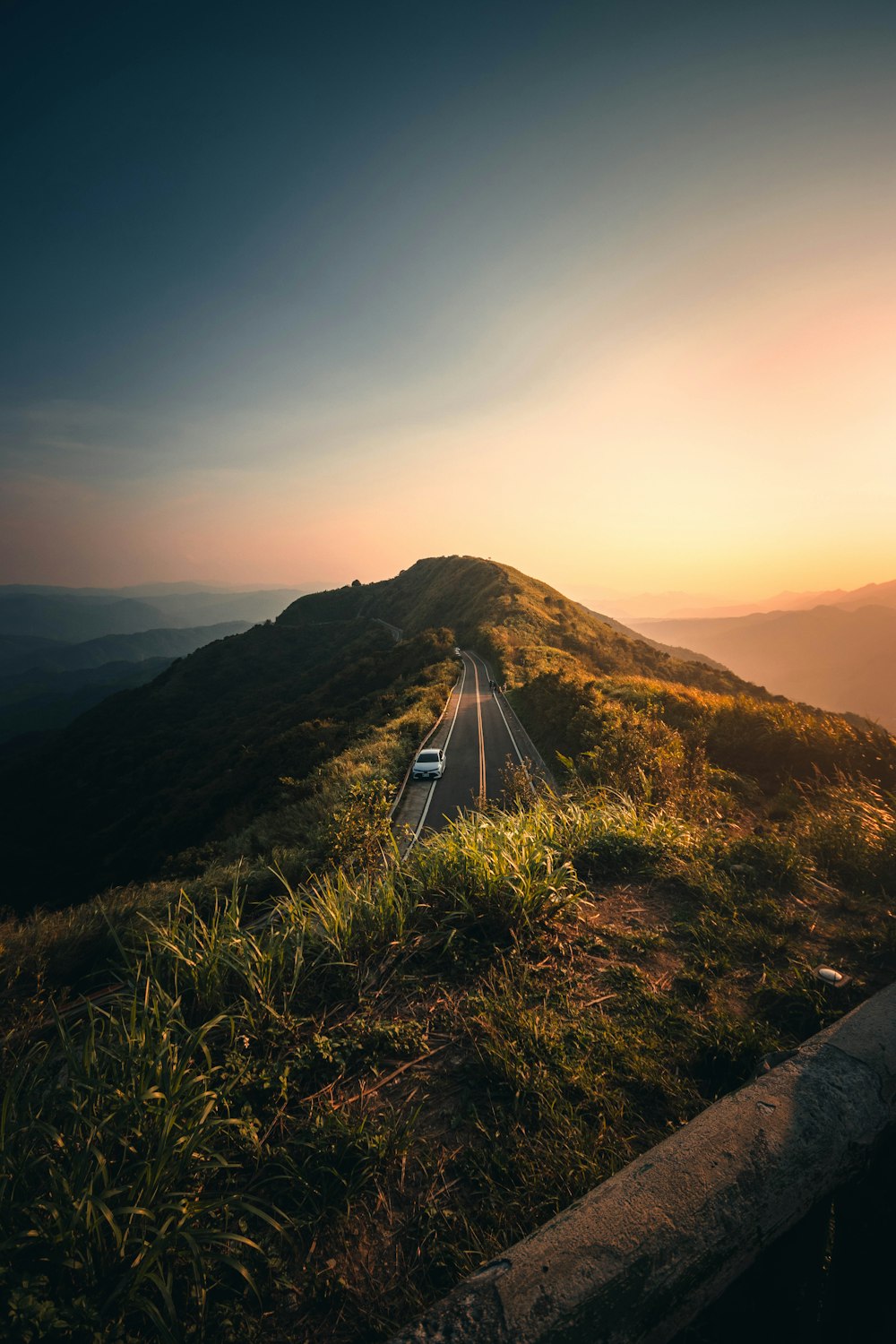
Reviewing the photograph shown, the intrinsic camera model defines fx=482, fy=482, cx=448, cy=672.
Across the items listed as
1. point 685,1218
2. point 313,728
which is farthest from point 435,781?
→ point 685,1218

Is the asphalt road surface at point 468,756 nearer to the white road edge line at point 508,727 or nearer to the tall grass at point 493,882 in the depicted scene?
the white road edge line at point 508,727

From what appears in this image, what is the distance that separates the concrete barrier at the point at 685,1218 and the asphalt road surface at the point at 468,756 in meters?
9.03

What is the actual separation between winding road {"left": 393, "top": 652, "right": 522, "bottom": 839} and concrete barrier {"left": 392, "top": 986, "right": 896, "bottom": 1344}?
8617mm

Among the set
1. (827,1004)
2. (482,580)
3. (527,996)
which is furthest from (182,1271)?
(482,580)

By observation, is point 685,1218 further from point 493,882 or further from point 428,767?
point 428,767

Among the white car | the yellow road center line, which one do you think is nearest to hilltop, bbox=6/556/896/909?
the white car

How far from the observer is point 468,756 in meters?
22.2

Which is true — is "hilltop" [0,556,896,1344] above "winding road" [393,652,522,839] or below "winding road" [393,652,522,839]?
above

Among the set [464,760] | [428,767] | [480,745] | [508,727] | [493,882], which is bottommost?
[464,760]

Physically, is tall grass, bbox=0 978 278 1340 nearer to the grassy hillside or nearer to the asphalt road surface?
the grassy hillside

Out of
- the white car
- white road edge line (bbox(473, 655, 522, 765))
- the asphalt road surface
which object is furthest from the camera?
white road edge line (bbox(473, 655, 522, 765))

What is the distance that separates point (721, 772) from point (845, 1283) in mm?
8428

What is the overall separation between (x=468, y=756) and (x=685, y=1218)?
66.5 ft

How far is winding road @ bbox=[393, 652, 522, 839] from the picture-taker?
1698cm
